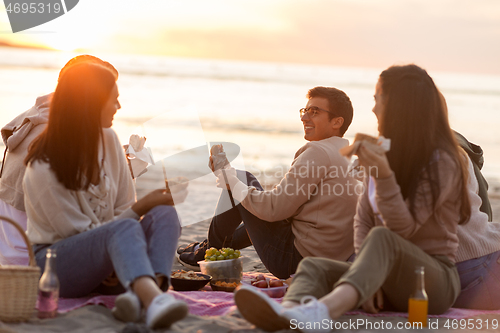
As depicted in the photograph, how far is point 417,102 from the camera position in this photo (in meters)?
2.90

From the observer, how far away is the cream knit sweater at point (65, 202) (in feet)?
9.40

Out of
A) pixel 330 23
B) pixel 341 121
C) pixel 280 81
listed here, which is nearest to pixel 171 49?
pixel 280 81

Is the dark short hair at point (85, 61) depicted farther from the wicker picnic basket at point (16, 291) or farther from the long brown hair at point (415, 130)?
the long brown hair at point (415, 130)

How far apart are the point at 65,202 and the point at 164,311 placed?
909 millimetres

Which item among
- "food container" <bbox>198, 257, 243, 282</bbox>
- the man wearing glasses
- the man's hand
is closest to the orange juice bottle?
the man's hand

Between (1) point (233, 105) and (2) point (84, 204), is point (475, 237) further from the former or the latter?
(1) point (233, 105)

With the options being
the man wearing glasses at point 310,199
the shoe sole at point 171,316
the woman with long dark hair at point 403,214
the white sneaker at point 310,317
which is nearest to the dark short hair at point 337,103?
the man wearing glasses at point 310,199

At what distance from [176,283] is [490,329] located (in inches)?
81.9

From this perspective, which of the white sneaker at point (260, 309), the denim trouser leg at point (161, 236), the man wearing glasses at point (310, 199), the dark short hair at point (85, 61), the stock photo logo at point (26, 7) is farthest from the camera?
the stock photo logo at point (26, 7)

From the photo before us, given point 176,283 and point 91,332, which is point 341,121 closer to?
point 176,283

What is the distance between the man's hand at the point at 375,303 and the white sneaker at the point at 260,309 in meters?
0.66

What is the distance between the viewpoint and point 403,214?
8.98ft

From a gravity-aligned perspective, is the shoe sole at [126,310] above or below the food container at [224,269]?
above

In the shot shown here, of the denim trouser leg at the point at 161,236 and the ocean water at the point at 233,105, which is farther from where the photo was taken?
the ocean water at the point at 233,105
